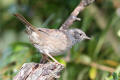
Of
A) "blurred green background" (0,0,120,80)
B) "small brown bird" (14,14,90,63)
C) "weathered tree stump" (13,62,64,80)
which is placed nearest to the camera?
"weathered tree stump" (13,62,64,80)

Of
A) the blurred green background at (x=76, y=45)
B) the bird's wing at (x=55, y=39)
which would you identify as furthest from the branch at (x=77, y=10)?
the blurred green background at (x=76, y=45)

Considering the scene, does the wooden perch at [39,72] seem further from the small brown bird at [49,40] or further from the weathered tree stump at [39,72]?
the small brown bird at [49,40]

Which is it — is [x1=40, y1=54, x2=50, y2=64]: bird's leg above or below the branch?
below

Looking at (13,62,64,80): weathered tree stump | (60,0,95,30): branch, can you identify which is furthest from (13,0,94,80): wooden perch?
(60,0,95,30): branch

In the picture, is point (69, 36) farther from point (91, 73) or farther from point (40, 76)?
point (40, 76)

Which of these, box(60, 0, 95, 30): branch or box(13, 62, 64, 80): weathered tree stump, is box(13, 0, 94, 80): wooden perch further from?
box(60, 0, 95, 30): branch

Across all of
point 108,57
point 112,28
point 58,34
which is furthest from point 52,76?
point 112,28
